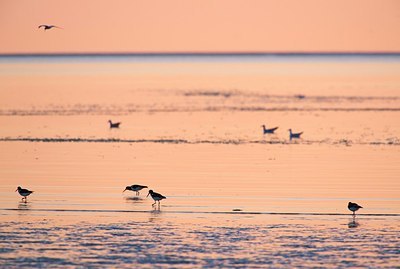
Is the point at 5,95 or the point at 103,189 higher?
the point at 5,95

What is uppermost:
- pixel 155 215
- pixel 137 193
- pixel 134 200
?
pixel 137 193

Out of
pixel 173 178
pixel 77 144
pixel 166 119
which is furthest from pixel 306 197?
pixel 166 119

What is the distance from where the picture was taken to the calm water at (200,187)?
19219mm

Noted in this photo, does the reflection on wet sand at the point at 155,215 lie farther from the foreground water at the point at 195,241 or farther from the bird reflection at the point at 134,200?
the bird reflection at the point at 134,200

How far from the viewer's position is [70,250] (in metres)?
19.2

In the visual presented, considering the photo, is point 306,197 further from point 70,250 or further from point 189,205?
point 70,250

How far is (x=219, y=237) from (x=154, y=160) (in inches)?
549

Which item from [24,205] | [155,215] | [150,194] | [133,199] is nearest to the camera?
[155,215]

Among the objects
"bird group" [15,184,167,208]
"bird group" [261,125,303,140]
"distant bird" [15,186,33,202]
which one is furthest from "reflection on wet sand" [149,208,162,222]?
"bird group" [261,125,303,140]

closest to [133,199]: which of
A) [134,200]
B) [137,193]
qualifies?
[134,200]

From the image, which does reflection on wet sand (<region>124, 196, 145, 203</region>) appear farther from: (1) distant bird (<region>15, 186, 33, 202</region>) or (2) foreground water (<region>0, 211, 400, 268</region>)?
(1) distant bird (<region>15, 186, 33, 202</region>)

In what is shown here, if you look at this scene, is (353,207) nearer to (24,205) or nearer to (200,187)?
(200,187)

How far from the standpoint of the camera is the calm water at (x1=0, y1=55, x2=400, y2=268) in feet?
63.1

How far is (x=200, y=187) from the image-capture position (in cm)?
2767
